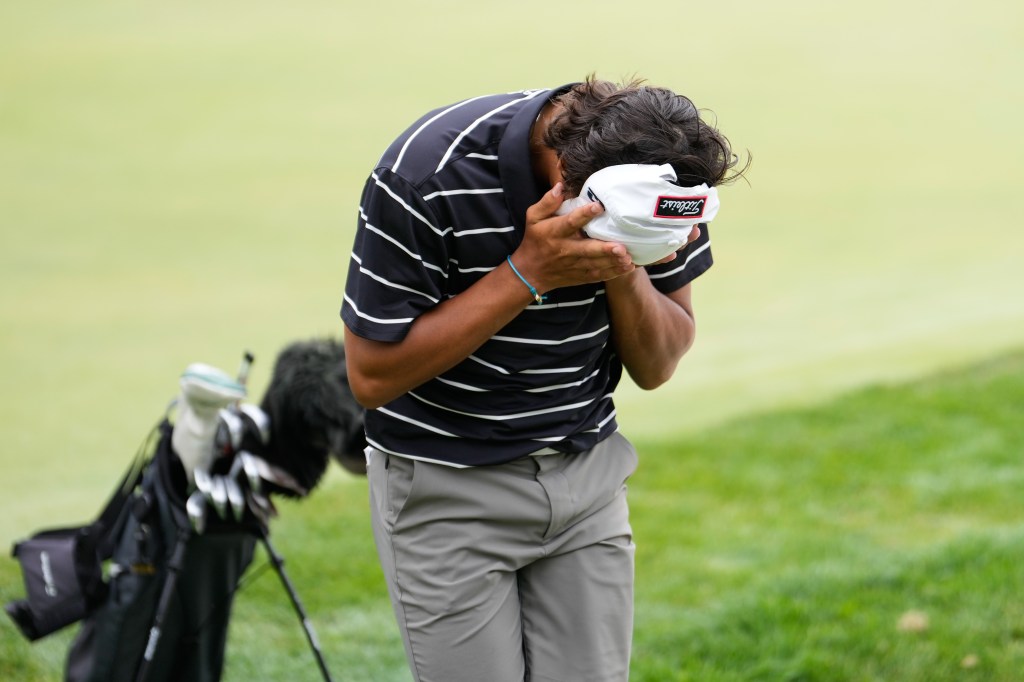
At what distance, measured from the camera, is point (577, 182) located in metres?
1.95

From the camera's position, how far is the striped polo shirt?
6.57 feet

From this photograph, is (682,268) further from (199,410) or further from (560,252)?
(199,410)

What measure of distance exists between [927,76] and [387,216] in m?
9.41

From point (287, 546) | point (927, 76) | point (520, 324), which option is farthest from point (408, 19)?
point (520, 324)

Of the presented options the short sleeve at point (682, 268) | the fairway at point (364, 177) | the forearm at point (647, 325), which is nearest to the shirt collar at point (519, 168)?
the forearm at point (647, 325)

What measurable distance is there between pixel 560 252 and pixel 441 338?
25 centimetres

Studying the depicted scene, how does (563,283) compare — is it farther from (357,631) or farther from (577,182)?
(357,631)

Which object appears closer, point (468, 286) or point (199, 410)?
point (468, 286)

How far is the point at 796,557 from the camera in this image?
4633 millimetres

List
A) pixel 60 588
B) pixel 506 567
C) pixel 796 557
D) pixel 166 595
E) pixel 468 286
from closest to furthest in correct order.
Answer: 1. pixel 468 286
2. pixel 506 567
3. pixel 166 595
4. pixel 60 588
5. pixel 796 557

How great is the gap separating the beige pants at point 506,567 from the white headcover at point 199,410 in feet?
2.09

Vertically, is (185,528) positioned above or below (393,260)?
below

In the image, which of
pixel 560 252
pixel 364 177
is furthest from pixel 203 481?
pixel 364 177

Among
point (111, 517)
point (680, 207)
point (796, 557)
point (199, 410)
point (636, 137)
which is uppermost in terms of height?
point (636, 137)
